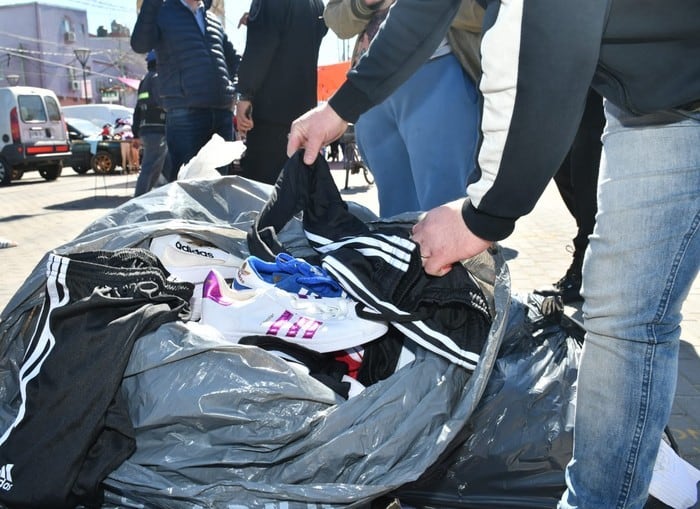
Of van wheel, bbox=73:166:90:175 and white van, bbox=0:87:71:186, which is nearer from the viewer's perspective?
white van, bbox=0:87:71:186

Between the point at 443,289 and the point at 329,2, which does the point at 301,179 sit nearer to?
the point at 443,289

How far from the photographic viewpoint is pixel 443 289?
1.91 meters

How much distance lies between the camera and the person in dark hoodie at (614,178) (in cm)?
121

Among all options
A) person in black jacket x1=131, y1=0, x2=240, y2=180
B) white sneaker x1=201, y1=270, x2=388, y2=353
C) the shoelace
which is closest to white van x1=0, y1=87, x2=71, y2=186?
person in black jacket x1=131, y1=0, x2=240, y2=180

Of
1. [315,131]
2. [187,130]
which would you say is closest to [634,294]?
[315,131]

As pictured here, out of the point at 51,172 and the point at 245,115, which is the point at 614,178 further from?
the point at 51,172

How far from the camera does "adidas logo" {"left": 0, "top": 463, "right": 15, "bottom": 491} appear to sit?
1643mm

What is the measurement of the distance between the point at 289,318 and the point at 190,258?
1.88 ft

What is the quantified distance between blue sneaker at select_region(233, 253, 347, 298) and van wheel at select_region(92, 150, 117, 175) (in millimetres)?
13504

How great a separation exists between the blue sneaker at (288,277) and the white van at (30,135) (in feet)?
43.4

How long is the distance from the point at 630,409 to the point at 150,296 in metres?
1.20

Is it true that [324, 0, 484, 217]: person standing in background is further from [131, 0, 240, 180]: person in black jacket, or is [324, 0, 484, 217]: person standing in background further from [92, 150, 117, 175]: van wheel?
[92, 150, 117, 175]: van wheel

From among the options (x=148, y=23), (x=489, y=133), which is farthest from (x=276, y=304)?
(x=148, y=23)

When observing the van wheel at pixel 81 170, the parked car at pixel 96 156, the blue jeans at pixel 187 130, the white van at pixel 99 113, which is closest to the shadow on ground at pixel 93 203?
the parked car at pixel 96 156
